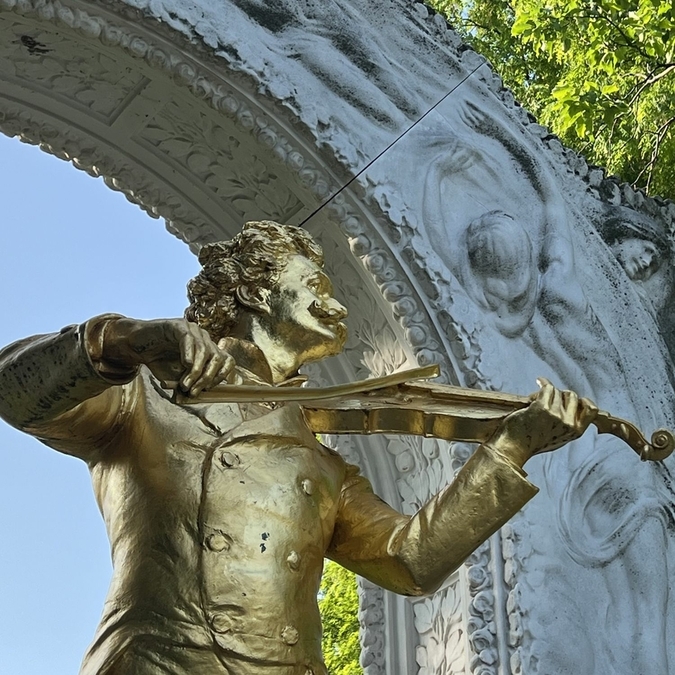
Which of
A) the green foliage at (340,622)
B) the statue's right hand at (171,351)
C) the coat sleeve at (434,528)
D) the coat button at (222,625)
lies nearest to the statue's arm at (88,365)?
the statue's right hand at (171,351)

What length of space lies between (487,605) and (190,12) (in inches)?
77.2

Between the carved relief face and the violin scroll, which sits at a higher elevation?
the carved relief face

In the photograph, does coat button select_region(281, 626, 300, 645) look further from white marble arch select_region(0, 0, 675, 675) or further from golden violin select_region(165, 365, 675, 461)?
white marble arch select_region(0, 0, 675, 675)

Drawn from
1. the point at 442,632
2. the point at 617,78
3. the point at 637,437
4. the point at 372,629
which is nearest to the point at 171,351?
the point at 637,437

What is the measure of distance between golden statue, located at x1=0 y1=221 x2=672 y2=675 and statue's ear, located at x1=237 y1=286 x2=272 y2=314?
4 centimetres

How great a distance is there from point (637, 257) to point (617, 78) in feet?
5.17

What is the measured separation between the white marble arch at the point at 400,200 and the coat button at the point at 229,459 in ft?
4.91

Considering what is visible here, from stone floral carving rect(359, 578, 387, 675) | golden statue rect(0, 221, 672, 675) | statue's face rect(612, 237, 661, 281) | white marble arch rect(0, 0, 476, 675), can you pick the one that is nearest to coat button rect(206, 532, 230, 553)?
golden statue rect(0, 221, 672, 675)

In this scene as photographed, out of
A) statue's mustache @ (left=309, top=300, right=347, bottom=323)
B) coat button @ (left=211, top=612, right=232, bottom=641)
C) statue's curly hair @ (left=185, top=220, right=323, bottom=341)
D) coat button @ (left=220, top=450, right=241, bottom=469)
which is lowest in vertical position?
coat button @ (left=211, top=612, right=232, bottom=641)

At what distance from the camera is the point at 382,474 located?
4.44 metres

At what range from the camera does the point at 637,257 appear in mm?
4852

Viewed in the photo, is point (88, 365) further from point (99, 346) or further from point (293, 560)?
point (293, 560)

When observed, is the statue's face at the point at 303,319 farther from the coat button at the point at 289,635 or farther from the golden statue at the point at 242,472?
the coat button at the point at 289,635

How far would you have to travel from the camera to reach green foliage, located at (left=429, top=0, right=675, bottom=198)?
5898 millimetres
